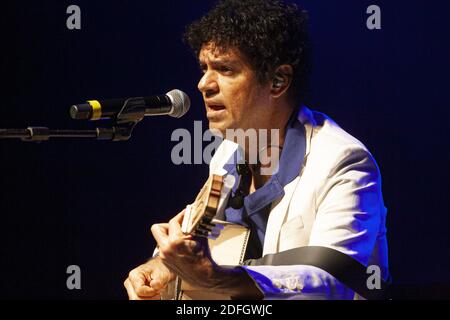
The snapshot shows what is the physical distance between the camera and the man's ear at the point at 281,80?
3.58 meters

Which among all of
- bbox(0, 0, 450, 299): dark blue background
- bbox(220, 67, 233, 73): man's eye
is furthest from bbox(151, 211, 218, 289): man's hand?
bbox(0, 0, 450, 299): dark blue background

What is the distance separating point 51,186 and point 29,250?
1.22 ft

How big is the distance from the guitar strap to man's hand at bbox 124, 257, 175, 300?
46 centimetres

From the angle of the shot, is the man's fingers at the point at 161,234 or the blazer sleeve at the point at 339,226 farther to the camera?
the blazer sleeve at the point at 339,226

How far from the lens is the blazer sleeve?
2855 mm

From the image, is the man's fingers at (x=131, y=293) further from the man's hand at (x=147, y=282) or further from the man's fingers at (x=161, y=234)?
the man's fingers at (x=161, y=234)

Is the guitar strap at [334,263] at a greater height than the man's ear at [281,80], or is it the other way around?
the man's ear at [281,80]

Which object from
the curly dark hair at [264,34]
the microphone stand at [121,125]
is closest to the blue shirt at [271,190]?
the curly dark hair at [264,34]

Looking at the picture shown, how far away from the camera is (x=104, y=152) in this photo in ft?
14.1

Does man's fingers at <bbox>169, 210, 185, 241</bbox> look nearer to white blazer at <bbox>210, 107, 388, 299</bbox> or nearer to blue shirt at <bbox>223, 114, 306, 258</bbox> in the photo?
white blazer at <bbox>210, 107, 388, 299</bbox>

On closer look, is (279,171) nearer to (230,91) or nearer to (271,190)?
(271,190)

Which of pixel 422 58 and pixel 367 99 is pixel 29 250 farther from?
pixel 422 58

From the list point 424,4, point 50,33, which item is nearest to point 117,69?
point 50,33

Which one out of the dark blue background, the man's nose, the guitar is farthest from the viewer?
the dark blue background
